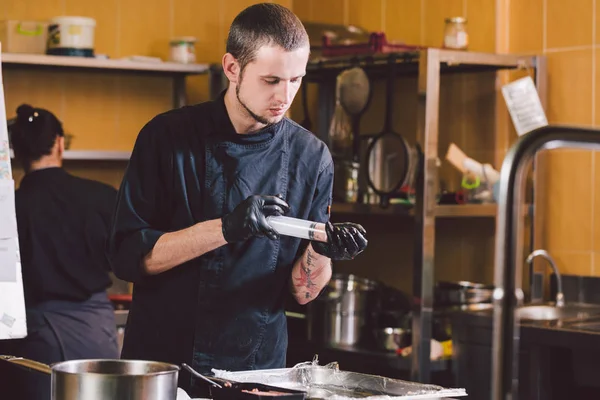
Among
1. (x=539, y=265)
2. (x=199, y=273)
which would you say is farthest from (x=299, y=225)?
(x=539, y=265)

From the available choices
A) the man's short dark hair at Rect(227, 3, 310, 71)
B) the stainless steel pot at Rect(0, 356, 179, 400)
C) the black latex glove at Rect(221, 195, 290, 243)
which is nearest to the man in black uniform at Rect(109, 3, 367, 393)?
the man's short dark hair at Rect(227, 3, 310, 71)

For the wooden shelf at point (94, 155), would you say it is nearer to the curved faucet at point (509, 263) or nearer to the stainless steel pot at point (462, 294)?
the stainless steel pot at point (462, 294)

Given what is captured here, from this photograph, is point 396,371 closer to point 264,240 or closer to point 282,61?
point 264,240

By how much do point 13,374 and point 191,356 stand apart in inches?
14.4

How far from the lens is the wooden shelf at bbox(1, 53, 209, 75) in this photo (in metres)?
3.97

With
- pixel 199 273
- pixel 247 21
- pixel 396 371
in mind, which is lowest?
pixel 396 371

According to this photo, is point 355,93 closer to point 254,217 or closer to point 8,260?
point 8,260

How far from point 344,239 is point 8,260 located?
935 mm

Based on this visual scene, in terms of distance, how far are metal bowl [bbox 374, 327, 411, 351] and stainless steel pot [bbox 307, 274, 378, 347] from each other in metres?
0.13

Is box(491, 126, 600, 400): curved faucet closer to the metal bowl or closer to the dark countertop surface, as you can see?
the dark countertop surface

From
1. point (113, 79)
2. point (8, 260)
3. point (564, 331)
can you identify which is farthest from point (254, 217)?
point (113, 79)

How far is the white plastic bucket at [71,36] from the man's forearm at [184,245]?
2.19 meters

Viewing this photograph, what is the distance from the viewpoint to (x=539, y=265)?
12.0ft

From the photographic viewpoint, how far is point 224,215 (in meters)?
2.08
